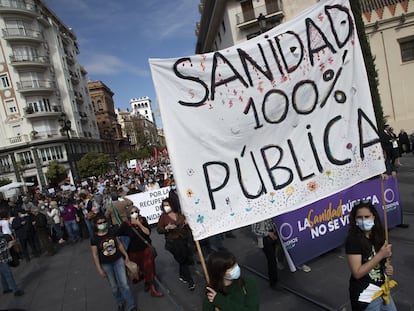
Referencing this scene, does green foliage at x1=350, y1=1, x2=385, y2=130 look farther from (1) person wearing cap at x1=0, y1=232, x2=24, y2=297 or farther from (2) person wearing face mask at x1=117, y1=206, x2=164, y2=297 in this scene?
(1) person wearing cap at x1=0, y1=232, x2=24, y2=297

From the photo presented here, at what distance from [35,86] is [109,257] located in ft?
133

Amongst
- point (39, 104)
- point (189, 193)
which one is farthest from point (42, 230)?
point (39, 104)

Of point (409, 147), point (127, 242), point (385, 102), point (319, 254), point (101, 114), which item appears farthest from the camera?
point (101, 114)

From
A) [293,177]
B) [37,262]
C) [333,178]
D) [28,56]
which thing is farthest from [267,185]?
[28,56]

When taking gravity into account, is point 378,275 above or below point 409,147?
above

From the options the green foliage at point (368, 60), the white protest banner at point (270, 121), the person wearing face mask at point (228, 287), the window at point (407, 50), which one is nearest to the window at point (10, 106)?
the green foliage at point (368, 60)

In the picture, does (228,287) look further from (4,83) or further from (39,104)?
(4,83)

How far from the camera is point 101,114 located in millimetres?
67000

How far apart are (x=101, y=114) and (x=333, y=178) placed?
69.2 meters

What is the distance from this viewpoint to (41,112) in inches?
1496

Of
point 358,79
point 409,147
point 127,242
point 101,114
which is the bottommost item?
point 409,147

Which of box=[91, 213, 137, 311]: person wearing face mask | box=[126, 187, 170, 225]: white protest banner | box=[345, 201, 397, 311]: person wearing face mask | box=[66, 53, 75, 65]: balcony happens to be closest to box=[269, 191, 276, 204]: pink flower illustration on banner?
box=[345, 201, 397, 311]: person wearing face mask

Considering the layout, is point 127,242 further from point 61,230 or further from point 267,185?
point 61,230

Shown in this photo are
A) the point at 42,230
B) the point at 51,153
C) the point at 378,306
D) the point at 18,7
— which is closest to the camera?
the point at 378,306
